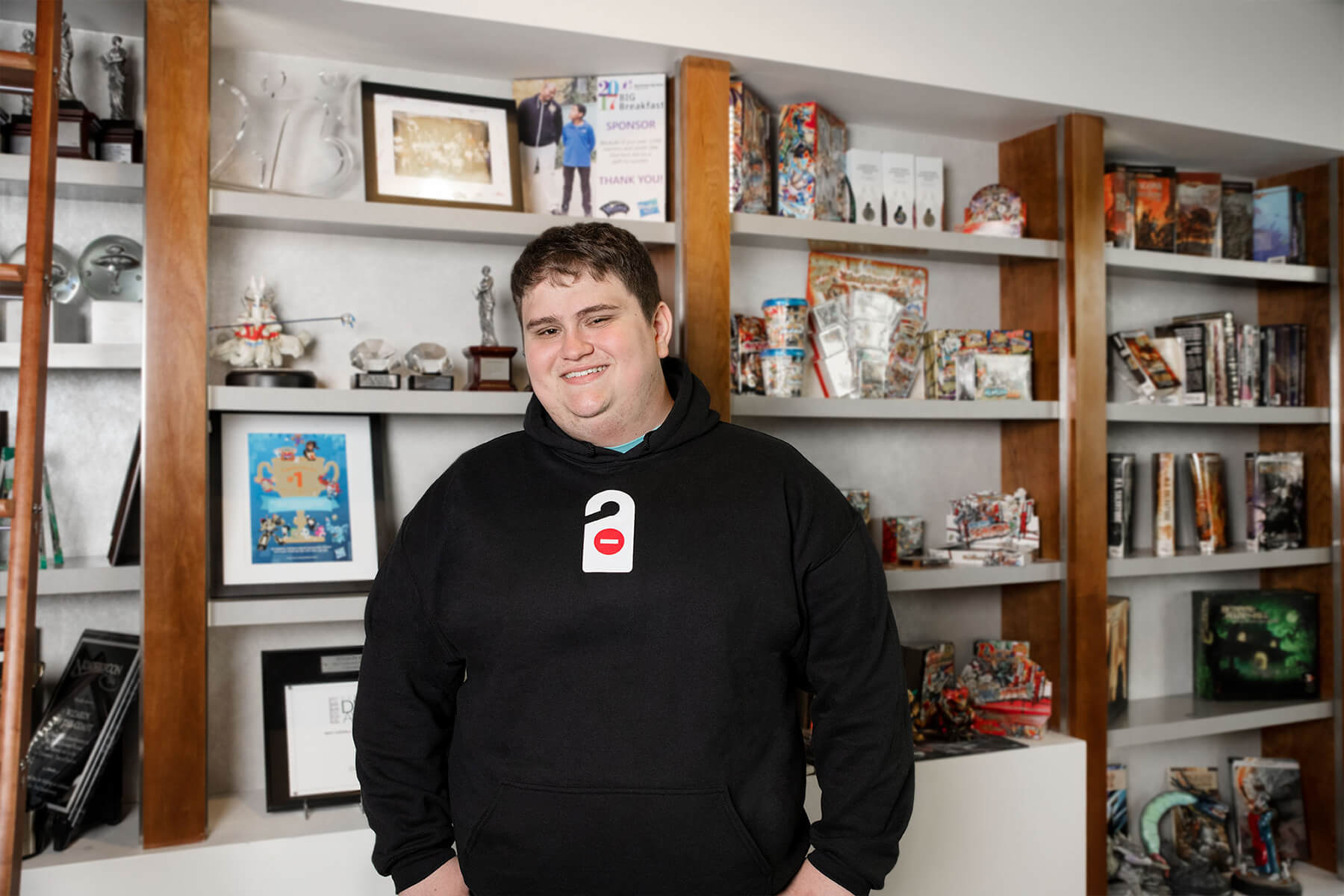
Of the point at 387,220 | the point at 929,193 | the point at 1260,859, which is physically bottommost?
the point at 1260,859

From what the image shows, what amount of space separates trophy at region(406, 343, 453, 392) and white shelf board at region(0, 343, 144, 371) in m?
0.54

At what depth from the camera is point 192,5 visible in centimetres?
197

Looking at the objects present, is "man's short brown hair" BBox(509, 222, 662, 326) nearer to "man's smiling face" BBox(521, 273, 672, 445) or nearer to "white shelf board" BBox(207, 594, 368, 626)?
"man's smiling face" BBox(521, 273, 672, 445)

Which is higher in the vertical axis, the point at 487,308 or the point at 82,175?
the point at 82,175

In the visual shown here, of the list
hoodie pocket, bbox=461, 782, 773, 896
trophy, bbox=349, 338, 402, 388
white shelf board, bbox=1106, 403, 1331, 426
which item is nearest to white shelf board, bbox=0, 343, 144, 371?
trophy, bbox=349, 338, 402, 388

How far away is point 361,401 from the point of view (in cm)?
A: 213

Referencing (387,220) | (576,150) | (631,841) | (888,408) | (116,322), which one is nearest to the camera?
(631,841)

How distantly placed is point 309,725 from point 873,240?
177 centimetres

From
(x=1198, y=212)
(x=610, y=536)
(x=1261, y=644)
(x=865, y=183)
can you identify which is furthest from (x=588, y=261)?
(x=1261, y=644)

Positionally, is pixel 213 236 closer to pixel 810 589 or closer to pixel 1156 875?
pixel 810 589

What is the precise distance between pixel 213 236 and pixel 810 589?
156 centimetres

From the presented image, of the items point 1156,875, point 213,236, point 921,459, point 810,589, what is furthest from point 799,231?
point 1156,875

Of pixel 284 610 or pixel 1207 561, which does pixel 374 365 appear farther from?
pixel 1207 561

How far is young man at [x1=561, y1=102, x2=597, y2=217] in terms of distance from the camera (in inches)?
95.1
